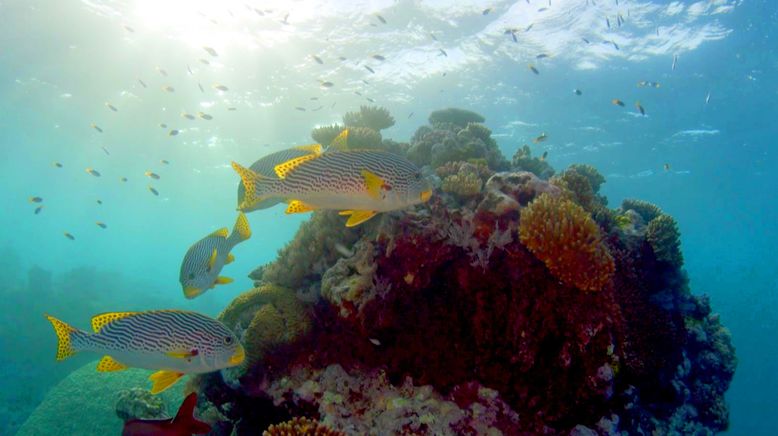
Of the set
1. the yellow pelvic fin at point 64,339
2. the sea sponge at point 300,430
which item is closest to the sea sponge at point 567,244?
the sea sponge at point 300,430

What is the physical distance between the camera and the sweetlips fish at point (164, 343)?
11.5 ft

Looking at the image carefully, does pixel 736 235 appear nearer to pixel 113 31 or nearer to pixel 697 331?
pixel 697 331

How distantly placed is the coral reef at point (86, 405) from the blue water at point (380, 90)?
632cm

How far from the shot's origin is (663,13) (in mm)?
16547

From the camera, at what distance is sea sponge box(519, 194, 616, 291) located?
377 centimetres

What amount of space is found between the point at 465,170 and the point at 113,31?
946 inches

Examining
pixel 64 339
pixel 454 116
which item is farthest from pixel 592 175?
pixel 64 339

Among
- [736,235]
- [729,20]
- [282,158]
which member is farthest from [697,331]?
[736,235]

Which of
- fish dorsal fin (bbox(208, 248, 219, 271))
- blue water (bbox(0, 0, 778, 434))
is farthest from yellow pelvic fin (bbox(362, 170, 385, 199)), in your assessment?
blue water (bbox(0, 0, 778, 434))

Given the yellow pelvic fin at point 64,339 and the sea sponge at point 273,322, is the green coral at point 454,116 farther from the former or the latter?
the yellow pelvic fin at point 64,339

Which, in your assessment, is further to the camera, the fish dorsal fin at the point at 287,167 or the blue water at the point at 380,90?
the blue water at the point at 380,90

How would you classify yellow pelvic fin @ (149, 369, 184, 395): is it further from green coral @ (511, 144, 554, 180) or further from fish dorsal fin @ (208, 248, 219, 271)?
green coral @ (511, 144, 554, 180)

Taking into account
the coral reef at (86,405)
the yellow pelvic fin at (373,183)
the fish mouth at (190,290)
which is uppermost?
the yellow pelvic fin at (373,183)

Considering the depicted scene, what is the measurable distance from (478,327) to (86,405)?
37.9 ft
